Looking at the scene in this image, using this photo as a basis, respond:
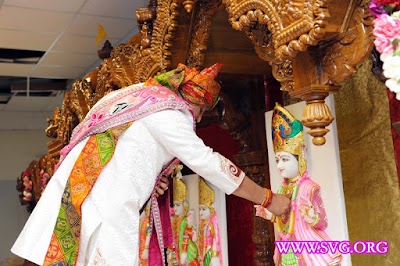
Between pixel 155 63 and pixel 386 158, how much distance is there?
96 centimetres

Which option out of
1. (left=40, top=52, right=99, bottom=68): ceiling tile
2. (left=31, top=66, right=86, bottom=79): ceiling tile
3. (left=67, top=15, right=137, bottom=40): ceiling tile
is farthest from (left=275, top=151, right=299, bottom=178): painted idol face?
(left=31, top=66, right=86, bottom=79): ceiling tile

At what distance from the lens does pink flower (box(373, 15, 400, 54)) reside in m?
0.89

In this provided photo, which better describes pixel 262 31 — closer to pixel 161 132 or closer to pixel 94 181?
pixel 161 132

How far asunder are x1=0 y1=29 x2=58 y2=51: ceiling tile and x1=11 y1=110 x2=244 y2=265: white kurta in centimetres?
234

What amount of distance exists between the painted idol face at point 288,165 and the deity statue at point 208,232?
0.61 meters

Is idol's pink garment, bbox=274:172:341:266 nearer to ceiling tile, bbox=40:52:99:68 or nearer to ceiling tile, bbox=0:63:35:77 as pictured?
→ ceiling tile, bbox=40:52:99:68

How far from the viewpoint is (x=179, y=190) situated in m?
2.42

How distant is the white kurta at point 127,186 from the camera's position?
1.61 m

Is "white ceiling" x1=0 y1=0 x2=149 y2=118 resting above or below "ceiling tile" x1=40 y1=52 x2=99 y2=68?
below

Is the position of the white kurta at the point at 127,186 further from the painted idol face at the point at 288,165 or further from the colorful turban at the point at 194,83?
the painted idol face at the point at 288,165

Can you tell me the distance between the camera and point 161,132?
5.39 feet

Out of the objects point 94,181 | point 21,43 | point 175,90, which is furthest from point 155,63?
point 21,43

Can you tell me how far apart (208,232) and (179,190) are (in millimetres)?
289

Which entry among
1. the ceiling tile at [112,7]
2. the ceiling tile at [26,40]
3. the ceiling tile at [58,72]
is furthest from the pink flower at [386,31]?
the ceiling tile at [58,72]
